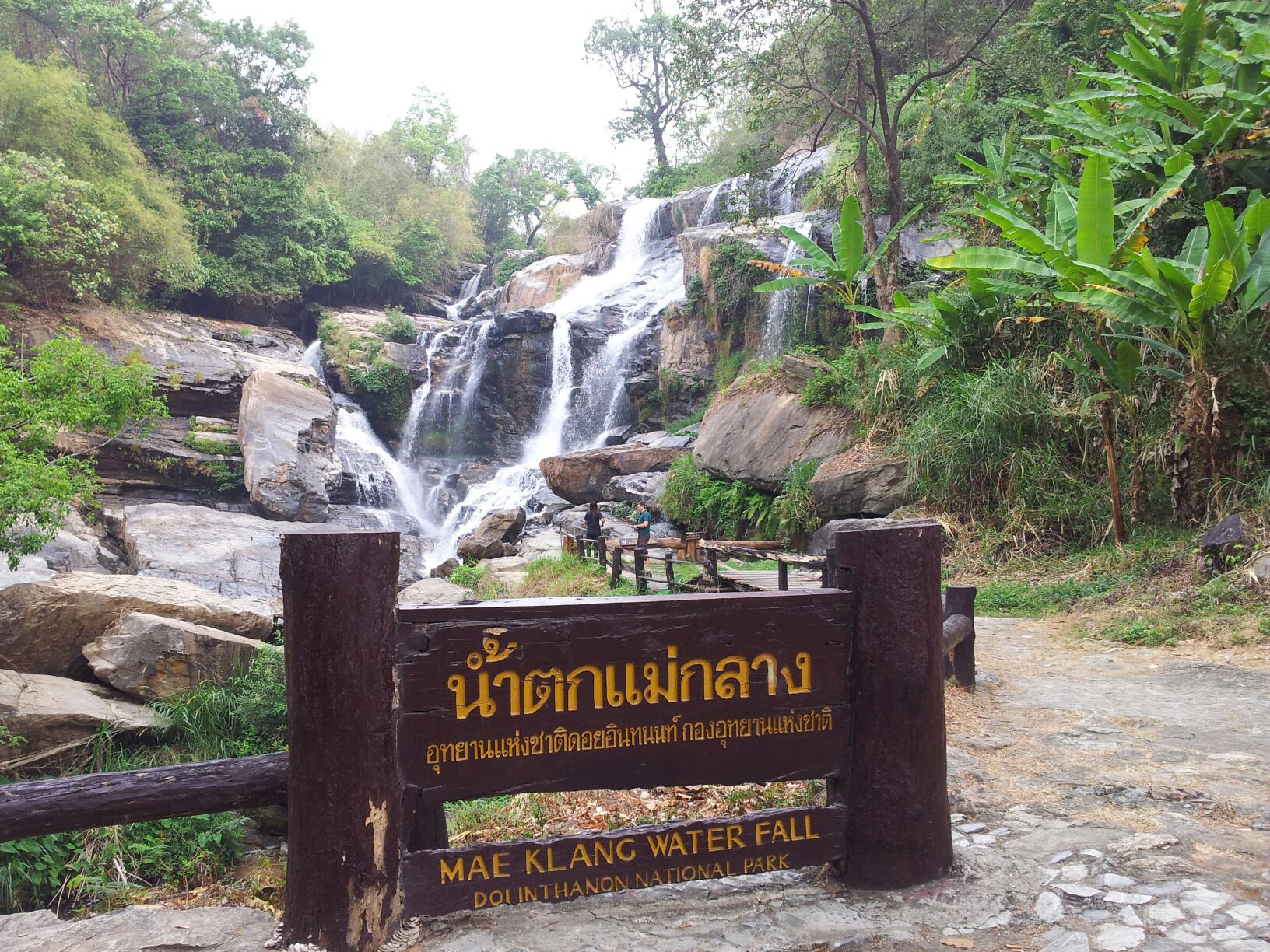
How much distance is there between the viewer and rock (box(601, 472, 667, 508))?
16391 mm

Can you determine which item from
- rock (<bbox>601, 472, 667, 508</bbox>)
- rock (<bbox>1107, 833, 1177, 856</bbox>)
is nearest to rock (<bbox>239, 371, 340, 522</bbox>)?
rock (<bbox>601, 472, 667, 508</bbox>)

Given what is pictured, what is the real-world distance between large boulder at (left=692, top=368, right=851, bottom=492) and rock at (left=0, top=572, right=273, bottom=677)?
8.47 m

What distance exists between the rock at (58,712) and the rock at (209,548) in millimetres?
5828

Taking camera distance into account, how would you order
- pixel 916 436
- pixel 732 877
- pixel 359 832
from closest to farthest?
1. pixel 359 832
2. pixel 732 877
3. pixel 916 436

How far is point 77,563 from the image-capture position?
35.6ft

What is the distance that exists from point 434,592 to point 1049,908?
813 cm

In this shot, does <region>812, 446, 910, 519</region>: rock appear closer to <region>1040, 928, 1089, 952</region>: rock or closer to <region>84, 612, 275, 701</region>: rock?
<region>84, 612, 275, 701</region>: rock

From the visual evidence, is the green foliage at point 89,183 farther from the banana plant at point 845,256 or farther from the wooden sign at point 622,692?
the wooden sign at point 622,692

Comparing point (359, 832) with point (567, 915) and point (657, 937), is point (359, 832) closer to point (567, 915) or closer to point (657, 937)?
point (567, 915)

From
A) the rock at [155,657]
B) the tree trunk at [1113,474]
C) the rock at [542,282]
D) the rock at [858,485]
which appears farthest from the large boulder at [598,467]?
the rock at [542,282]

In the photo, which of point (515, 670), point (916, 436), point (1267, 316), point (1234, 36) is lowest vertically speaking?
point (515, 670)

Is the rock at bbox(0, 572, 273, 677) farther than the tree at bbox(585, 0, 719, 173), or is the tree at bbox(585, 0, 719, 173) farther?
the tree at bbox(585, 0, 719, 173)

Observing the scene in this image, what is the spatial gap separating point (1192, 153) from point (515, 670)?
9.80m

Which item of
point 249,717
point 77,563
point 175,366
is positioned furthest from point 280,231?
point 249,717
